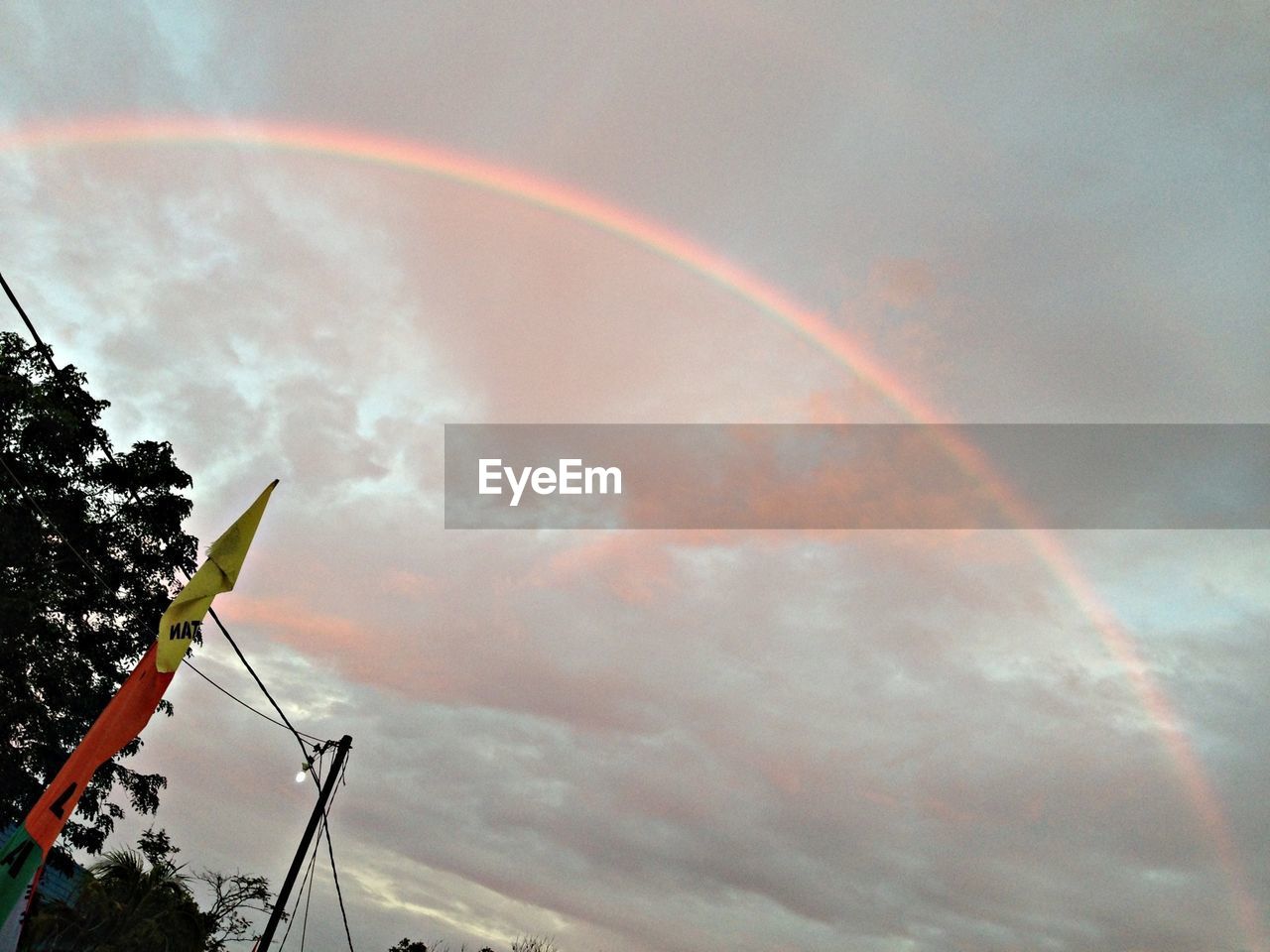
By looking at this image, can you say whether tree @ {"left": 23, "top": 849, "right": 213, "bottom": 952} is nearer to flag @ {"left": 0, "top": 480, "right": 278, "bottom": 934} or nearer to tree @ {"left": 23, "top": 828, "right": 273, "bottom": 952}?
tree @ {"left": 23, "top": 828, "right": 273, "bottom": 952}

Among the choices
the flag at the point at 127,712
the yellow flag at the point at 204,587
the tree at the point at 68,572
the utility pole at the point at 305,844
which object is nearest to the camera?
the flag at the point at 127,712

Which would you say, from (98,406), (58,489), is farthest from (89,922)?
(98,406)

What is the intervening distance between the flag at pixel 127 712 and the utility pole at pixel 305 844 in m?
11.3

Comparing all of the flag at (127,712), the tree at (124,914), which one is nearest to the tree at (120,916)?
the tree at (124,914)

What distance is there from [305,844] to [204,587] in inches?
508

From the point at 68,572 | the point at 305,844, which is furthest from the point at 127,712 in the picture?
the point at 68,572

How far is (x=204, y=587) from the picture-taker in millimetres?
13039

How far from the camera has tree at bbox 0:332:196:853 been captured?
27422 millimetres

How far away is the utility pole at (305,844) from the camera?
72.7 feet

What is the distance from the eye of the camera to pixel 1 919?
34.1 feet

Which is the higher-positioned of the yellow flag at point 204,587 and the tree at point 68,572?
the tree at point 68,572

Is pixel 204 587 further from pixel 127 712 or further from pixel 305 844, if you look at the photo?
pixel 305 844

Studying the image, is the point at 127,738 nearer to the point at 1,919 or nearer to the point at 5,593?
the point at 1,919

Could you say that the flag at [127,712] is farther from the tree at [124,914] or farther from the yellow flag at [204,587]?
the tree at [124,914]
